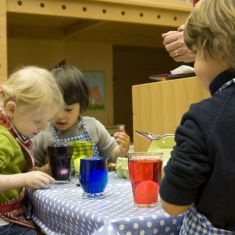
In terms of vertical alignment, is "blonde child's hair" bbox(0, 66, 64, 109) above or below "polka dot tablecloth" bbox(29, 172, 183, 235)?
above

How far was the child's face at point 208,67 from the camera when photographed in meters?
0.63

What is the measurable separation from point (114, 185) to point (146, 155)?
0.56 feet

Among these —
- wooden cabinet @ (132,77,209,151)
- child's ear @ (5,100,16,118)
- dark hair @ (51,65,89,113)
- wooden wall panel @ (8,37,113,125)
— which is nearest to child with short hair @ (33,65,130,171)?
dark hair @ (51,65,89,113)

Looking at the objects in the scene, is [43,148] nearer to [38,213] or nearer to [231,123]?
[38,213]

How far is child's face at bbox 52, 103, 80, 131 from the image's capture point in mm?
1301

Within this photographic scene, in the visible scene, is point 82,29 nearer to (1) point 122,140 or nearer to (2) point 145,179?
(1) point 122,140

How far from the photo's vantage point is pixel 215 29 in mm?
613

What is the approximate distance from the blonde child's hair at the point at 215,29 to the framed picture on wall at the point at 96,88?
166 cm

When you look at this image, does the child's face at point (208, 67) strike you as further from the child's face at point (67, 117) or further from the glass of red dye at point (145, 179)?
the child's face at point (67, 117)

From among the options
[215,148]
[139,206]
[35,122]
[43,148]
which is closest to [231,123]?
[215,148]

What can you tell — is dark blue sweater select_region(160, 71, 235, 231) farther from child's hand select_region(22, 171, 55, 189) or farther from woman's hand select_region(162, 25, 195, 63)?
woman's hand select_region(162, 25, 195, 63)

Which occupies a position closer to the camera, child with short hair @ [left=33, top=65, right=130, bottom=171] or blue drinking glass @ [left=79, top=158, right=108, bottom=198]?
blue drinking glass @ [left=79, top=158, right=108, bottom=198]

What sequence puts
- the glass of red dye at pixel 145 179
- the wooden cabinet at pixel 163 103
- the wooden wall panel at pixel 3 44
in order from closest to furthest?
the glass of red dye at pixel 145 179
the wooden cabinet at pixel 163 103
the wooden wall panel at pixel 3 44

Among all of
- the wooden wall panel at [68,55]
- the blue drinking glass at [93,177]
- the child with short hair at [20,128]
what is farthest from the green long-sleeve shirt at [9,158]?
the wooden wall panel at [68,55]
